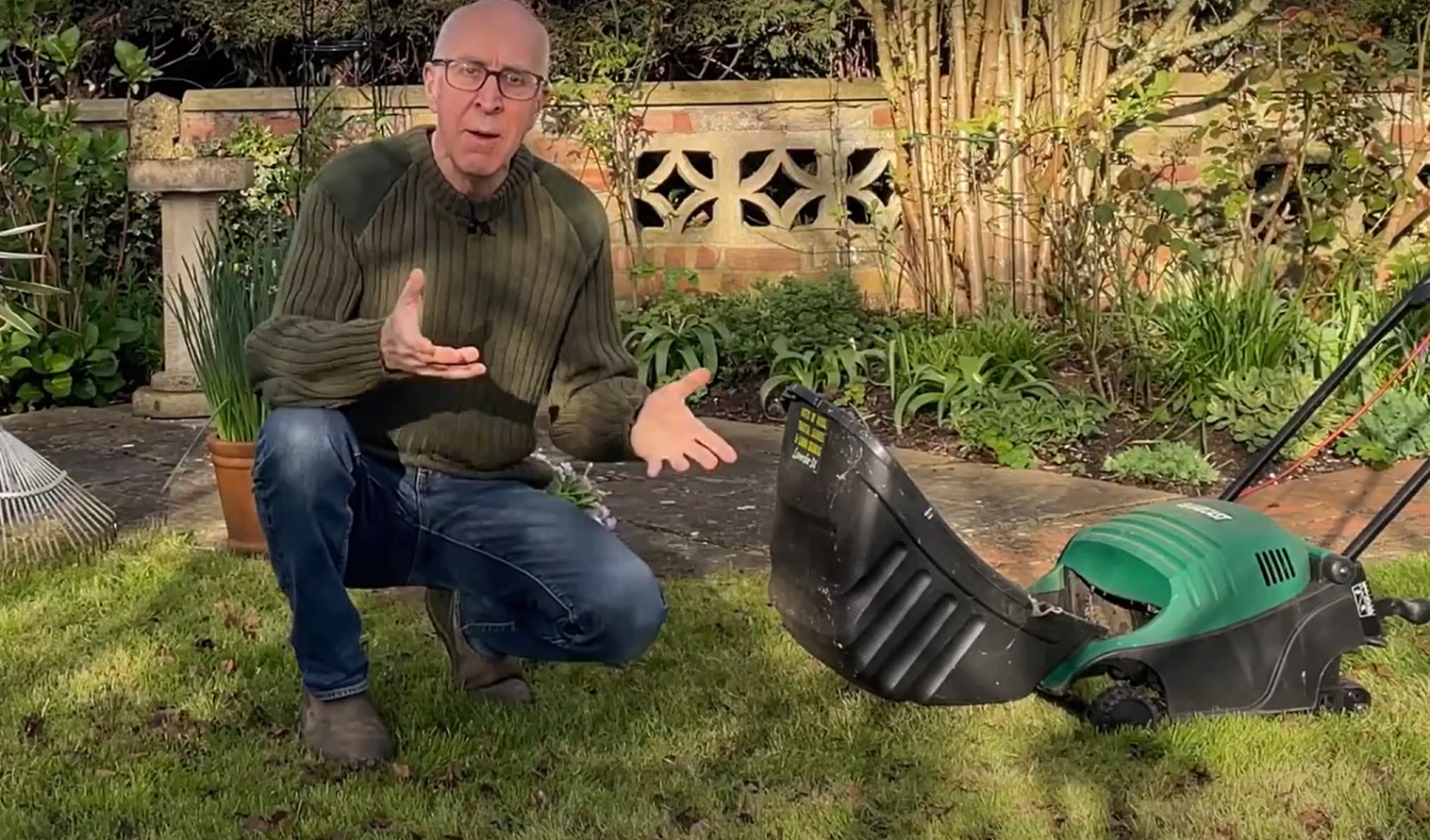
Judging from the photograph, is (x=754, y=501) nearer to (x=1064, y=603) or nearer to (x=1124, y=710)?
(x=1064, y=603)

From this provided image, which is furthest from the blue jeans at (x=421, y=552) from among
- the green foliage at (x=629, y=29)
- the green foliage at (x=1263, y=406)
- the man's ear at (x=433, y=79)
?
the green foliage at (x=629, y=29)

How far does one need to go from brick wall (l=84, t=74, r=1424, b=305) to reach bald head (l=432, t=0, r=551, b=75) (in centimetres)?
469

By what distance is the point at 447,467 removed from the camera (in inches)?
131

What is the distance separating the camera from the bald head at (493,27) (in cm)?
315

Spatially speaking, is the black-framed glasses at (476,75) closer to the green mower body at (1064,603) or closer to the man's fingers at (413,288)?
the man's fingers at (413,288)

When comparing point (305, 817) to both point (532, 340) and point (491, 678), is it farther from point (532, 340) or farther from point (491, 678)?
point (532, 340)

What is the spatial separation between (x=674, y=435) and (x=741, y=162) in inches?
204

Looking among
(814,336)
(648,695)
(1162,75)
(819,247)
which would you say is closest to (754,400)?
(814,336)

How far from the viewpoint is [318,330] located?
3074 mm

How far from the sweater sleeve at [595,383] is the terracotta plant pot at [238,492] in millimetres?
1375

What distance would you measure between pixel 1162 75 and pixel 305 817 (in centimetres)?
515

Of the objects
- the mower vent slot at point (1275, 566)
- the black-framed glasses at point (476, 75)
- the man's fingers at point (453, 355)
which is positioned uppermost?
the black-framed glasses at point (476, 75)

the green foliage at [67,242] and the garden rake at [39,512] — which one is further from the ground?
the green foliage at [67,242]

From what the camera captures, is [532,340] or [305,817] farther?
[532,340]
